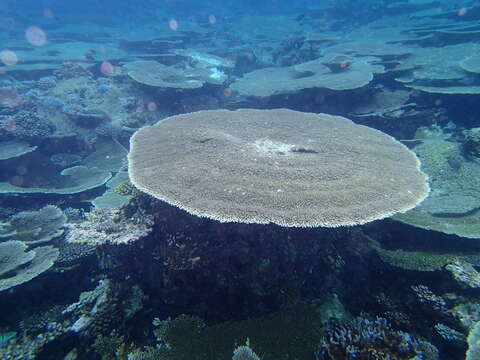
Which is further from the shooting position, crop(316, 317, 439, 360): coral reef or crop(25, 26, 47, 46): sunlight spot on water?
crop(25, 26, 47, 46): sunlight spot on water

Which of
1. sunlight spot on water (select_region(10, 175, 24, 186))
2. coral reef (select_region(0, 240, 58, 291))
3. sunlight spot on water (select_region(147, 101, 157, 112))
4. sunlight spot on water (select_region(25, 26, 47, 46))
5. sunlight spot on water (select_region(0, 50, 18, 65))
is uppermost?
sunlight spot on water (select_region(25, 26, 47, 46))

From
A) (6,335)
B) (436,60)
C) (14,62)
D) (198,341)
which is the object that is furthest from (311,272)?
(14,62)

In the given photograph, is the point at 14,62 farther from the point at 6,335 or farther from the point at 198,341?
the point at 198,341

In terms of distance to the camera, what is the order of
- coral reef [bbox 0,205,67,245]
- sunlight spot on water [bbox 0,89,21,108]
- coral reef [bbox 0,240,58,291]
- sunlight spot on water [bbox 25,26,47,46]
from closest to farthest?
coral reef [bbox 0,240,58,291]
coral reef [bbox 0,205,67,245]
sunlight spot on water [bbox 0,89,21,108]
sunlight spot on water [bbox 25,26,47,46]

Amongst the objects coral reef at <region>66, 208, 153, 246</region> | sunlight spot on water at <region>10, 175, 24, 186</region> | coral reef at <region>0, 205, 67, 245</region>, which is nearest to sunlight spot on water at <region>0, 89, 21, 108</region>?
sunlight spot on water at <region>10, 175, 24, 186</region>

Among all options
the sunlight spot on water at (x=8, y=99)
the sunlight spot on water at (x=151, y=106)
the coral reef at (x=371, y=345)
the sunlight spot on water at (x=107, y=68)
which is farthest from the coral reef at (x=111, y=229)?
the sunlight spot on water at (x=107, y=68)

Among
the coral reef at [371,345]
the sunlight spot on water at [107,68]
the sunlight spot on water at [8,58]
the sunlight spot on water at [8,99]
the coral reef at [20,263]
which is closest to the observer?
the coral reef at [371,345]

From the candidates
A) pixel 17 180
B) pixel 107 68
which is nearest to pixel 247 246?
pixel 17 180

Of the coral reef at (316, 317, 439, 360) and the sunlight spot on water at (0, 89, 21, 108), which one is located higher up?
the sunlight spot on water at (0, 89, 21, 108)

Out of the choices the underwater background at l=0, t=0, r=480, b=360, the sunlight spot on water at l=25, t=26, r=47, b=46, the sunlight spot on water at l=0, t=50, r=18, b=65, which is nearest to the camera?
the underwater background at l=0, t=0, r=480, b=360

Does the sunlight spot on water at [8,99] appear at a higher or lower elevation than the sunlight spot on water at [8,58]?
lower

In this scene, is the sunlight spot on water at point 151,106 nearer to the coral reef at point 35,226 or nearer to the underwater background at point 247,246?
the underwater background at point 247,246

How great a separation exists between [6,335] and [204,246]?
2.90m

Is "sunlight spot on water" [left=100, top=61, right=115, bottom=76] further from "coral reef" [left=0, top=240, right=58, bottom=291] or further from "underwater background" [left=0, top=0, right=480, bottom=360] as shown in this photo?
"coral reef" [left=0, top=240, right=58, bottom=291]
